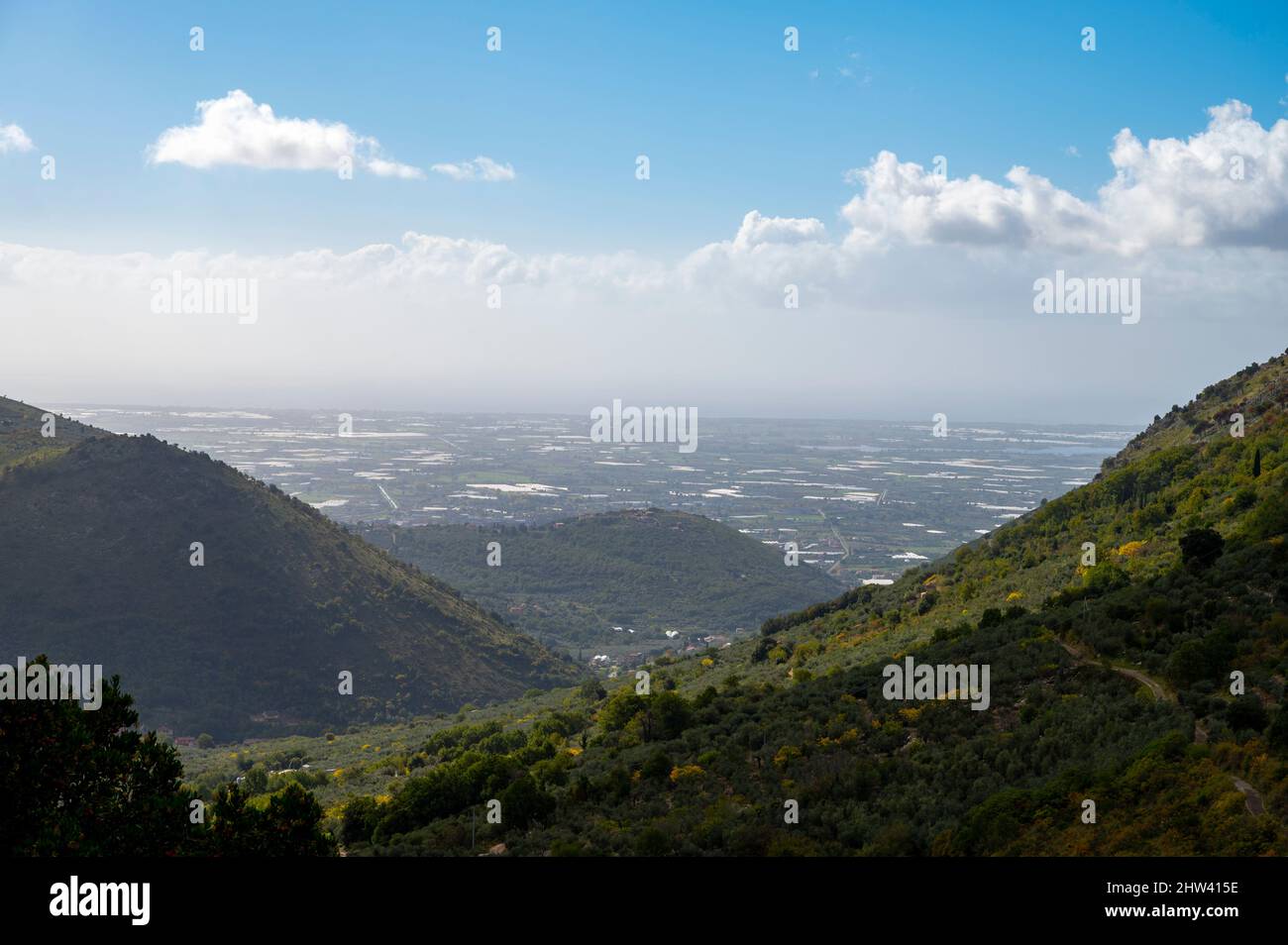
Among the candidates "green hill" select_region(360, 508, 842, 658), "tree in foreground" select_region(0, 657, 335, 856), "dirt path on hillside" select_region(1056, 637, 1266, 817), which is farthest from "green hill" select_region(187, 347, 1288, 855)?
"green hill" select_region(360, 508, 842, 658)

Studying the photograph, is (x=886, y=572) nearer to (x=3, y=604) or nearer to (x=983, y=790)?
(x=3, y=604)

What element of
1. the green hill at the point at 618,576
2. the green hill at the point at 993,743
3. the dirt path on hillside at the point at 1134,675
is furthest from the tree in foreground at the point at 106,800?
the green hill at the point at 618,576

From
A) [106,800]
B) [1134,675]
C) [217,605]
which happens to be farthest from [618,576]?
[106,800]

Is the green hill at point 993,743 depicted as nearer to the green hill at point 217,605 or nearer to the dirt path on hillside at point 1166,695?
the dirt path on hillside at point 1166,695

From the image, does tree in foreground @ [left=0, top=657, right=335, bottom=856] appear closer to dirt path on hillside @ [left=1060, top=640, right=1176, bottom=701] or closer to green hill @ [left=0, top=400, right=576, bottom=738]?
dirt path on hillside @ [left=1060, top=640, right=1176, bottom=701]
